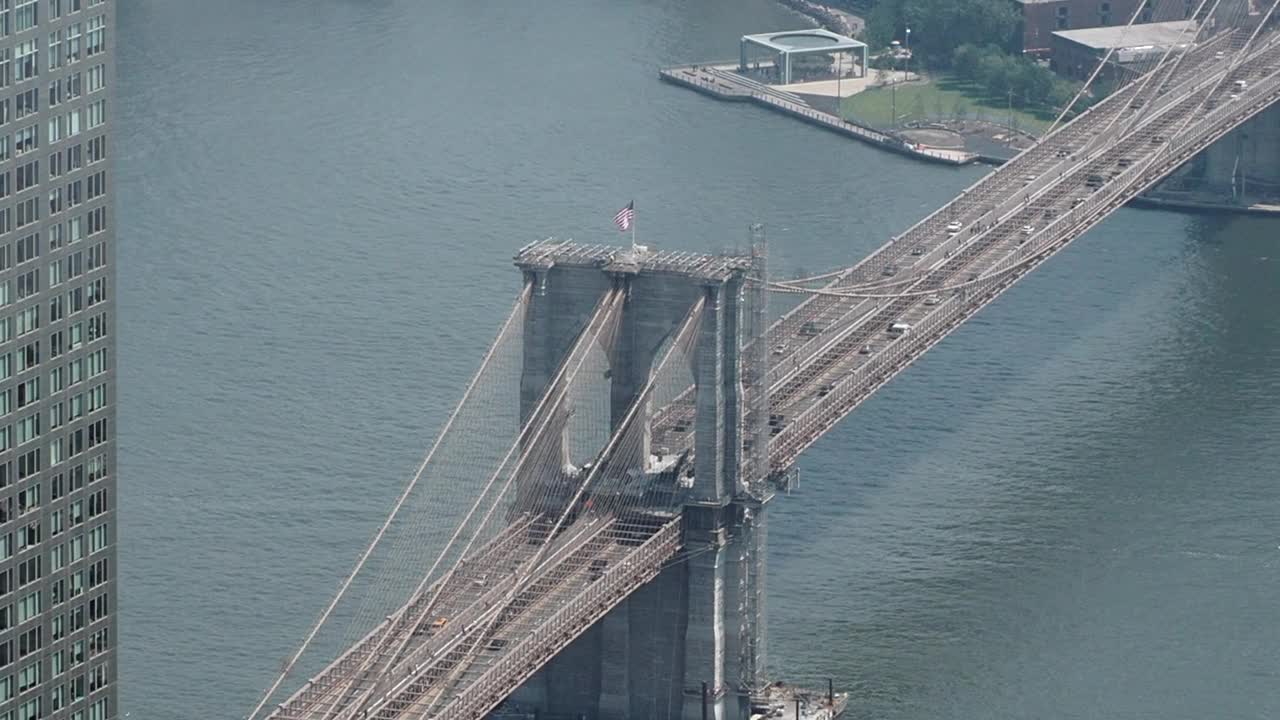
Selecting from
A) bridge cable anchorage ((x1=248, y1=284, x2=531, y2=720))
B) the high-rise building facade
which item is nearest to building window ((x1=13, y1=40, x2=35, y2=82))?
the high-rise building facade

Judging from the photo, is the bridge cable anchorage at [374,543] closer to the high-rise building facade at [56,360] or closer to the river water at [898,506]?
the river water at [898,506]

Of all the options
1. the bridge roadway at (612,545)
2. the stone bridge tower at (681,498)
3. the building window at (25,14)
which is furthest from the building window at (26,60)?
the stone bridge tower at (681,498)

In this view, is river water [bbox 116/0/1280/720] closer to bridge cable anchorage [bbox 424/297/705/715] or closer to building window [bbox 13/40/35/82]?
bridge cable anchorage [bbox 424/297/705/715]

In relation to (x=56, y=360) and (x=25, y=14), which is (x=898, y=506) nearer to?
(x=56, y=360)

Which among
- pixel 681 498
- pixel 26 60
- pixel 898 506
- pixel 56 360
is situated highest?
pixel 26 60

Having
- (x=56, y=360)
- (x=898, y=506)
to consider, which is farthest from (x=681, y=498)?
(x=56, y=360)
